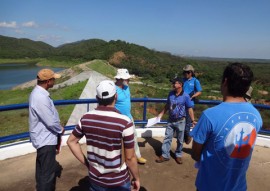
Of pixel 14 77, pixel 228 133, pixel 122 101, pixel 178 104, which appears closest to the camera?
pixel 228 133

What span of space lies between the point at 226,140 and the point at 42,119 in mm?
2263

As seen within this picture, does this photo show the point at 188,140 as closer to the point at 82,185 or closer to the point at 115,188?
the point at 82,185

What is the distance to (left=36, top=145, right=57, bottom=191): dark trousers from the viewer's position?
11.2 ft

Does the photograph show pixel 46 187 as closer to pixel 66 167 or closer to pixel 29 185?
pixel 29 185

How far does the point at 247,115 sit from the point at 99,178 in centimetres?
140

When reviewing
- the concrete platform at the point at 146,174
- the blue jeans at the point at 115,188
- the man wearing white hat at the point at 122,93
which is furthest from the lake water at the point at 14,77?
the blue jeans at the point at 115,188

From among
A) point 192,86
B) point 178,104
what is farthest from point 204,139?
point 192,86

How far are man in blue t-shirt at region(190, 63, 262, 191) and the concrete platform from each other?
2250 millimetres

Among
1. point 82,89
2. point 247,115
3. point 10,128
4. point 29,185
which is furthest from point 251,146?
point 82,89

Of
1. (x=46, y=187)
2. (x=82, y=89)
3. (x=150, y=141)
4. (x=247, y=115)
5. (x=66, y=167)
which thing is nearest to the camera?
(x=247, y=115)

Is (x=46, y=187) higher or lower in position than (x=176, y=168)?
higher

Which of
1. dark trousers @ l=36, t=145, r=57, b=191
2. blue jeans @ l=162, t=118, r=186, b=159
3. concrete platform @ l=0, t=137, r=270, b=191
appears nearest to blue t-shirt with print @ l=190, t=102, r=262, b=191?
dark trousers @ l=36, t=145, r=57, b=191

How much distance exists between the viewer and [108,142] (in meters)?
2.25

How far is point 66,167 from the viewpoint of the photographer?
4844mm
